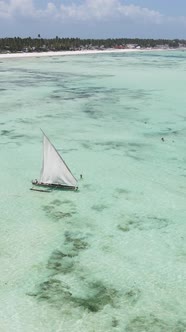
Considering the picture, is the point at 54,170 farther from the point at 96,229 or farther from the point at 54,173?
the point at 96,229

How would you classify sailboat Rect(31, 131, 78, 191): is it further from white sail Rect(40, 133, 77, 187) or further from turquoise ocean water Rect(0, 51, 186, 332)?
turquoise ocean water Rect(0, 51, 186, 332)

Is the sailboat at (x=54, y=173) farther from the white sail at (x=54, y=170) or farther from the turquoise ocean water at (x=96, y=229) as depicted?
the turquoise ocean water at (x=96, y=229)

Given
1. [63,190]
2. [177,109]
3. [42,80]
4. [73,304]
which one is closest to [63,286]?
[73,304]

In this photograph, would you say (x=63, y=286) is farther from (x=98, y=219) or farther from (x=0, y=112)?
(x=0, y=112)

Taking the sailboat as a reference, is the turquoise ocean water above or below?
below

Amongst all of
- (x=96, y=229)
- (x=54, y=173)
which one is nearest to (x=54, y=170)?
(x=54, y=173)

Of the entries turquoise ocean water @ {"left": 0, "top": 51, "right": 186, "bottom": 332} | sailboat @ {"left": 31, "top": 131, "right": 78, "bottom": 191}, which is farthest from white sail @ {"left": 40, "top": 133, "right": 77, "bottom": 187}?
turquoise ocean water @ {"left": 0, "top": 51, "right": 186, "bottom": 332}
